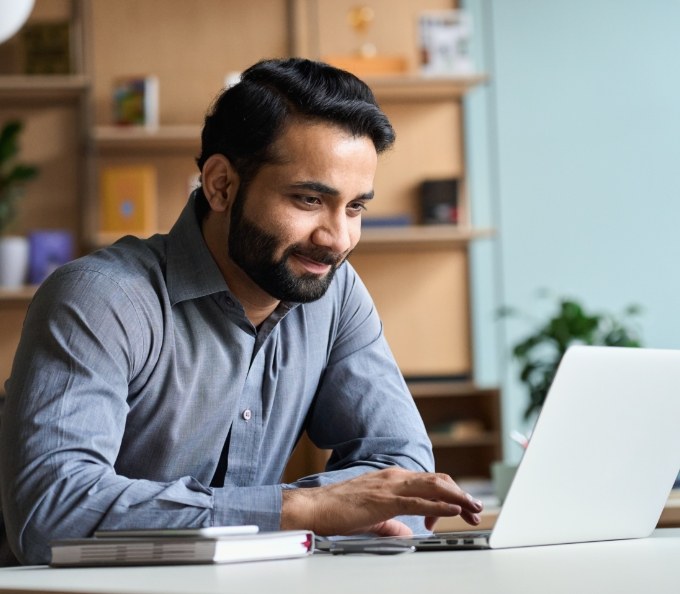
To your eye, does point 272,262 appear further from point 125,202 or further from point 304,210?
point 125,202

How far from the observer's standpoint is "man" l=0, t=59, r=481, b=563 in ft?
4.24

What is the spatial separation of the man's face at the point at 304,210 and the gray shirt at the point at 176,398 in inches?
2.7

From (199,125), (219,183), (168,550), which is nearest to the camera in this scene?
(168,550)

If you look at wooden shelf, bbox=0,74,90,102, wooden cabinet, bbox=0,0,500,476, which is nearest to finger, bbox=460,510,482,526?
wooden cabinet, bbox=0,0,500,476

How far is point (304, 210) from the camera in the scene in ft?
5.22

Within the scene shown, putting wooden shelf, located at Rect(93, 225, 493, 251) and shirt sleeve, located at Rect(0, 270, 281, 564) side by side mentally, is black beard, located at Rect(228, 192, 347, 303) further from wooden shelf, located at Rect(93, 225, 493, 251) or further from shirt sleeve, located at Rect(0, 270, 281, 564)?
wooden shelf, located at Rect(93, 225, 493, 251)

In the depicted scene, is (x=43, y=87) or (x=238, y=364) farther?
(x=43, y=87)

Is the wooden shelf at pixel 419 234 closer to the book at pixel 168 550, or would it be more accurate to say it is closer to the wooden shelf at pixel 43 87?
the wooden shelf at pixel 43 87


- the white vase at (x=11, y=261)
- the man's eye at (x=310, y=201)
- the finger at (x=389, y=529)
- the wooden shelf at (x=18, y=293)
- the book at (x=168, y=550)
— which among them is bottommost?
the finger at (x=389, y=529)

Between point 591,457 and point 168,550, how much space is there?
0.46 m

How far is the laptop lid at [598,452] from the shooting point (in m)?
1.14

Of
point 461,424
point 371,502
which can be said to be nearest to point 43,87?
point 461,424

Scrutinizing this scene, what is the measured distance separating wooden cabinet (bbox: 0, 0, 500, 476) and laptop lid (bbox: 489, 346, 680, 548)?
9.36 feet

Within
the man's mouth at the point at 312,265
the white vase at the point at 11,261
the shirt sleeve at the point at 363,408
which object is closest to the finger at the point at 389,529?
the shirt sleeve at the point at 363,408
